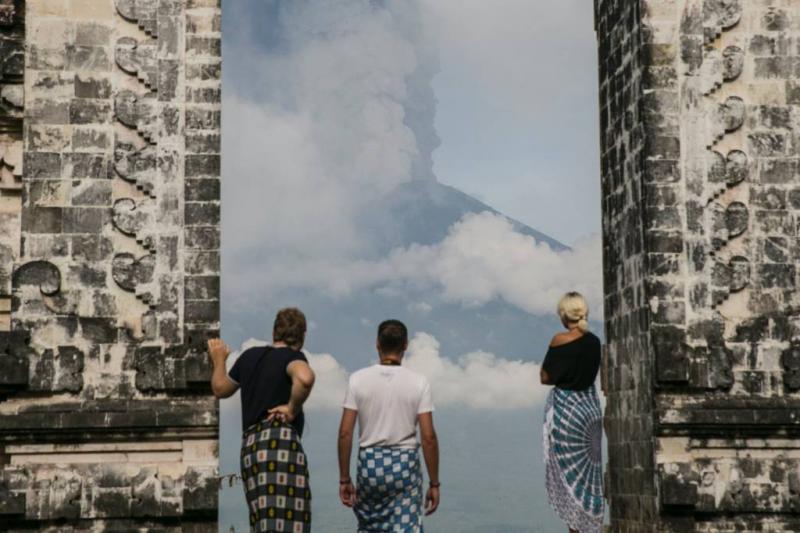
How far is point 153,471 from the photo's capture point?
12.0 m

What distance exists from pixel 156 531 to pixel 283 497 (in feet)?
11.8

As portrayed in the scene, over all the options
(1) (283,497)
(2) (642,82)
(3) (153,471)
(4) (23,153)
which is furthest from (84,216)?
(2) (642,82)

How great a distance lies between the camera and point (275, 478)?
8.65 m

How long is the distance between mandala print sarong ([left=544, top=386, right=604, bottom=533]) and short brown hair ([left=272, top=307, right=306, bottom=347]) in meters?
2.62

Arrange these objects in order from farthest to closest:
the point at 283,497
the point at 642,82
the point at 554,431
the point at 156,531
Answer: the point at 642,82 < the point at 156,531 < the point at 554,431 < the point at 283,497

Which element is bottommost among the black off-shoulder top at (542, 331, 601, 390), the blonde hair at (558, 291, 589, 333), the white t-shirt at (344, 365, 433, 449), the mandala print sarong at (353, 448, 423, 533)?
the mandala print sarong at (353, 448, 423, 533)

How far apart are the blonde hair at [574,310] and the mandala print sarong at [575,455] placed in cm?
55

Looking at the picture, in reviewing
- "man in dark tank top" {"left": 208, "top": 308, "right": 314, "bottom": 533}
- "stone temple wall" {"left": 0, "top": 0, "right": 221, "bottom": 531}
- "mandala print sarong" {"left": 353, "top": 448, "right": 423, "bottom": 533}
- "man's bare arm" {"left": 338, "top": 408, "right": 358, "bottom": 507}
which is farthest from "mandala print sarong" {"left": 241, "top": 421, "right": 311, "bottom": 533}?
"stone temple wall" {"left": 0, "top": 0, "right": 221, "bottom": 531}

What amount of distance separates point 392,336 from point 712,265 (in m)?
4.99

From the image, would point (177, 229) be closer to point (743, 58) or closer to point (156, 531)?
point (156, 531)

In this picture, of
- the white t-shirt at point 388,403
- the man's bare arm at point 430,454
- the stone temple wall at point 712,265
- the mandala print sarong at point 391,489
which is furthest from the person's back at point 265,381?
the stone temple wall at point 712,265

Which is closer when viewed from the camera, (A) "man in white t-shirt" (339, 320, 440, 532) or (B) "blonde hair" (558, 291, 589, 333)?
(A) "man in white t-shirt" (339, 320, 440, 532)

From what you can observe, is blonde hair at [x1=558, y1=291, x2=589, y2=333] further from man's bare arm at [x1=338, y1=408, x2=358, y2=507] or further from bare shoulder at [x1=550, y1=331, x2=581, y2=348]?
man's bare arm at [x1=338, y1=408, x2=358, y2=507]

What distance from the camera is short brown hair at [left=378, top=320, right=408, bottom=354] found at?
8922 mm
